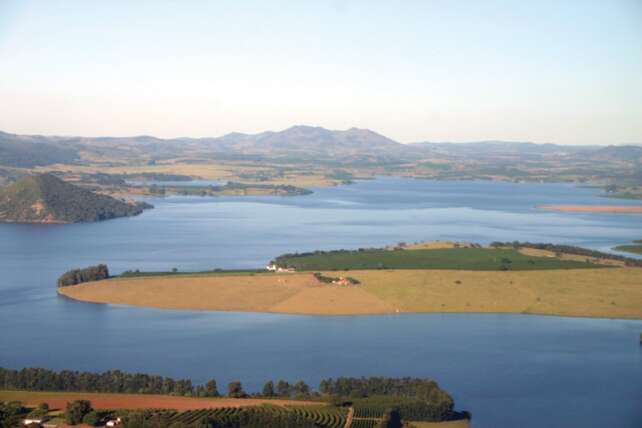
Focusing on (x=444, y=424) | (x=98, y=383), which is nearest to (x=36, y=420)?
(x=98, y=383)

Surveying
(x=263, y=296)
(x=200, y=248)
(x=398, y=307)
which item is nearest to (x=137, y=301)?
(x=263, y=296)

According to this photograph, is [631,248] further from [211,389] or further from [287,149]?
[287,149]

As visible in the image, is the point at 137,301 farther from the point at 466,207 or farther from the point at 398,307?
the point at 466,207

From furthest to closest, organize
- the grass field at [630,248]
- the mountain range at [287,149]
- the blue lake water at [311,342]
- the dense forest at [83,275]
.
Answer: the mountain range at [287,149] < the grass field at [630,248] < the dense forest at [83,275] < the blue lake water at [311,342]

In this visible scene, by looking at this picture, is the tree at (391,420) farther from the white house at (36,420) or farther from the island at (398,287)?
the island at (398,287)

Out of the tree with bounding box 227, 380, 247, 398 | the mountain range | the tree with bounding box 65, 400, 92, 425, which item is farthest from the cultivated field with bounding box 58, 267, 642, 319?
the mountain range

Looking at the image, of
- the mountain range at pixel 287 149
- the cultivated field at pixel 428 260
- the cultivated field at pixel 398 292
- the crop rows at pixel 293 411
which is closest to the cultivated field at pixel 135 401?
the crop rows at pixel 293 411

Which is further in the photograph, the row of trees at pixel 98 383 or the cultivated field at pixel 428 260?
the cultivated field at pixel 428 260
